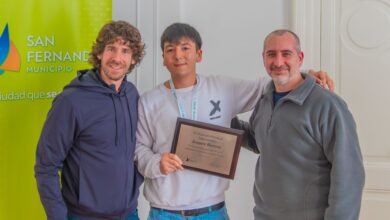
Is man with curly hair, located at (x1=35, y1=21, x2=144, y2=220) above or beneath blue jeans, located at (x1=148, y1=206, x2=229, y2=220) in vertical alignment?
above

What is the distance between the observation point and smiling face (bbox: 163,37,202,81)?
1756 millimetres

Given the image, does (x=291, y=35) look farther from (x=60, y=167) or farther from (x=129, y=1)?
(x=129, y=1)

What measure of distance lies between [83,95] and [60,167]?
331mm

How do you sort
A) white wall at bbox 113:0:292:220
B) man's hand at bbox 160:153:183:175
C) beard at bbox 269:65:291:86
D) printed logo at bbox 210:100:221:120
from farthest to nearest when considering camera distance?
white wall at bbox 113:0:292:220 → printed logo at bbox 210:100:221:120 → man's hand at bbox 160:153:183:175 → beard at bbox 269:65:291:86

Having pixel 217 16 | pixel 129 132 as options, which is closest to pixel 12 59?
pixel 129 132

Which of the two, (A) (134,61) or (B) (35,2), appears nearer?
(A) (134,61)

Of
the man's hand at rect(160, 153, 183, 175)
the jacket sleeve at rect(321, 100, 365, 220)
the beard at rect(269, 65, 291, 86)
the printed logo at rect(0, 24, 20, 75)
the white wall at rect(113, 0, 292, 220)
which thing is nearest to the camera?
the jacket sleeve at rect(321, 100, 365, 220)

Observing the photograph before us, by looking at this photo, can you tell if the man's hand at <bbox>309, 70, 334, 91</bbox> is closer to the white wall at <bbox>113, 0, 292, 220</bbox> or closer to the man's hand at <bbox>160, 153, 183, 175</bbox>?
the man's hand at <bbox>160, 153, 183, 175</bbox>

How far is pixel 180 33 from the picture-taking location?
1776 mm

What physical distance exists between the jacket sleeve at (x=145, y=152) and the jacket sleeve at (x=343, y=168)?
75cm

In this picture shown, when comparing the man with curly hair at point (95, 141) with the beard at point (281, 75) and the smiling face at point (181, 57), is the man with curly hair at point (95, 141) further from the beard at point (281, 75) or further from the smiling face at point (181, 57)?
the beard at point (281, 75)

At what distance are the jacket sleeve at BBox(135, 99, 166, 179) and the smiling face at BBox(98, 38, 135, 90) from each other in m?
0.20

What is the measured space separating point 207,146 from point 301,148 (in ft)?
1.47

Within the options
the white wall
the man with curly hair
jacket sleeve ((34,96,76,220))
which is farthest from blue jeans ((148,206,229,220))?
the white wall
